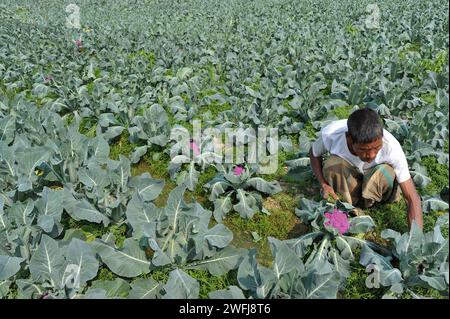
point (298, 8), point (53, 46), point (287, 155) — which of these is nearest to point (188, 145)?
point (287, 155)

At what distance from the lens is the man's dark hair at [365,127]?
3246mm

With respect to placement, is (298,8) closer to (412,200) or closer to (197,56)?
(197,56)

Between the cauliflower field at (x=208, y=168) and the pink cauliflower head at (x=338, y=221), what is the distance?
0.02 meters

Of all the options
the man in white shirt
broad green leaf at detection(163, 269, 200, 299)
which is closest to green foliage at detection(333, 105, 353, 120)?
the man in white shirt

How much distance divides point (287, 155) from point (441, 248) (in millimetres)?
2488

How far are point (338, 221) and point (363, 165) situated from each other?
2.27 ft

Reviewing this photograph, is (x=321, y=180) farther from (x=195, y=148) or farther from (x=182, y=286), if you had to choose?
(x=182, y=286)

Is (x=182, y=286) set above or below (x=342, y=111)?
below

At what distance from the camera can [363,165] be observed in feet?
12.9

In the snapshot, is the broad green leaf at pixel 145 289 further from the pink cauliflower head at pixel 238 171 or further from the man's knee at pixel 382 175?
the man's knee at pixel 382 175

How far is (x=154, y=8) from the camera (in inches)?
628

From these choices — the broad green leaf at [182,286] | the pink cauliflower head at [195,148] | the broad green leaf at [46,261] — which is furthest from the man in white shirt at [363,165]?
the broad green leaf at [46,261]

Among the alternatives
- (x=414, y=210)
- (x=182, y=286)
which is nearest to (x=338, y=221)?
(x=414, y=210)

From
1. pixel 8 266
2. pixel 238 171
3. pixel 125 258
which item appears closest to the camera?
pixel 8 266
